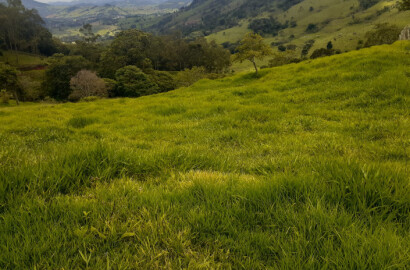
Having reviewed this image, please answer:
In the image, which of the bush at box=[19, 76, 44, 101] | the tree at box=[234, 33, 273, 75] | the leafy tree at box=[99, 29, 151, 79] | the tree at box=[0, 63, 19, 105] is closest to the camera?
the tree at box=[234, 33, 273, 75]

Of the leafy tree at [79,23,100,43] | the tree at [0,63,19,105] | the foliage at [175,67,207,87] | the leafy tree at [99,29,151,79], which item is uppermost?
the leafy tree at [79,23,100,43]

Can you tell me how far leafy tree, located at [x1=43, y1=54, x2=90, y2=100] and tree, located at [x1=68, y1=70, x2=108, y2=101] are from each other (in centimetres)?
1135

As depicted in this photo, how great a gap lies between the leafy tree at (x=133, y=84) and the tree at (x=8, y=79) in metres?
32.2

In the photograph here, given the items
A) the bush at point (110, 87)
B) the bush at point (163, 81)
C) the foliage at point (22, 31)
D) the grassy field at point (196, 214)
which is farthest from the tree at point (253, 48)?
the foliage at point (22, 31)

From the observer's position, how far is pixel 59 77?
88.2 meters

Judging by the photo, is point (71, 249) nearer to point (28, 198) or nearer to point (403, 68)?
point (28, 198)

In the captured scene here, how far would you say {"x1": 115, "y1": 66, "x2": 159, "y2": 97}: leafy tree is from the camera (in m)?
80.3

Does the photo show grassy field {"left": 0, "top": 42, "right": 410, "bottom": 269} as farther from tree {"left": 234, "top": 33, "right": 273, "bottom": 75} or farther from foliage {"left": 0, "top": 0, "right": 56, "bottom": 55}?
foliage {"left": 0, "top": 0, "right": 56, "bottom": 55}

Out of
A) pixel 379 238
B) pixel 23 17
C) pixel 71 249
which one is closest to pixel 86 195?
pixel 71 249

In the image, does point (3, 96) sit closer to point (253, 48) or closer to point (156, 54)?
point (156, 54)

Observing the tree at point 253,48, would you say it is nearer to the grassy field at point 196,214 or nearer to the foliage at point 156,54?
the grassy field at point 196,214

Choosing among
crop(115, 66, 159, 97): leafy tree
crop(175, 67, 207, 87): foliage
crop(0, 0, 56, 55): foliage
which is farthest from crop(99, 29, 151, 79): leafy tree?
crop(0, 0, 56, 55): foliage

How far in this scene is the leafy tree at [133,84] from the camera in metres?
80.3

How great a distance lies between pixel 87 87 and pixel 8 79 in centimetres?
2240
